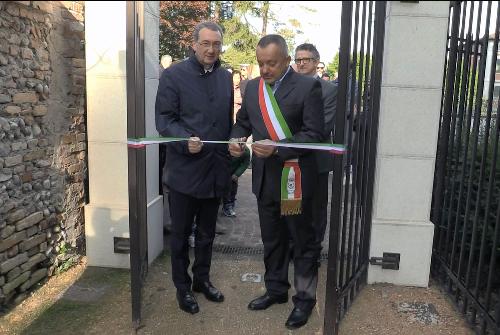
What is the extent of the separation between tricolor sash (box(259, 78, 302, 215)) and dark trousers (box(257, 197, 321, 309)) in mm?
114

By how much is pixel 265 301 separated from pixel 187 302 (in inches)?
24.2

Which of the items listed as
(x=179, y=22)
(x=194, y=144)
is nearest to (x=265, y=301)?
(x=194, y=144)

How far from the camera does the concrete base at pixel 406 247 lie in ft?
13.6

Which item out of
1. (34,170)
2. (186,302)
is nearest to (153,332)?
(186,302)

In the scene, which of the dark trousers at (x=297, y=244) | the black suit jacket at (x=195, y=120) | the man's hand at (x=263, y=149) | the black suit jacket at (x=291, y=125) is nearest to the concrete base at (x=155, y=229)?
the black suit jacket at (x=195, y=120)

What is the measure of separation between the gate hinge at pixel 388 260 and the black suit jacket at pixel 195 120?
1.60m

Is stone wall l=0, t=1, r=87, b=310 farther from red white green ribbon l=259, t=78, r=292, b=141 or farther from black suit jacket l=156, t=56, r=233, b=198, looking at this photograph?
red white green ribbon l=259, t=78, r=292, b=141

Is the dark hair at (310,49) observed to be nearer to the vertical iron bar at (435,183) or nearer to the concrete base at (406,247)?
the vertical iron bar at (435,183)

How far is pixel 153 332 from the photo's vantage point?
133 inches

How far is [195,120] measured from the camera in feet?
11.2

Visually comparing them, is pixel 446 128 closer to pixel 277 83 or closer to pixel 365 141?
pixel 365 141

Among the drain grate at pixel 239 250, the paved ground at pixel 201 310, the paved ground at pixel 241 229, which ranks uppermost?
the paved ground at pixel 241 229

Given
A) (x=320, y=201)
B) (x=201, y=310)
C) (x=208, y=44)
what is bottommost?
(x=201, y=310)

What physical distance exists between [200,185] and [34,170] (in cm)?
153
